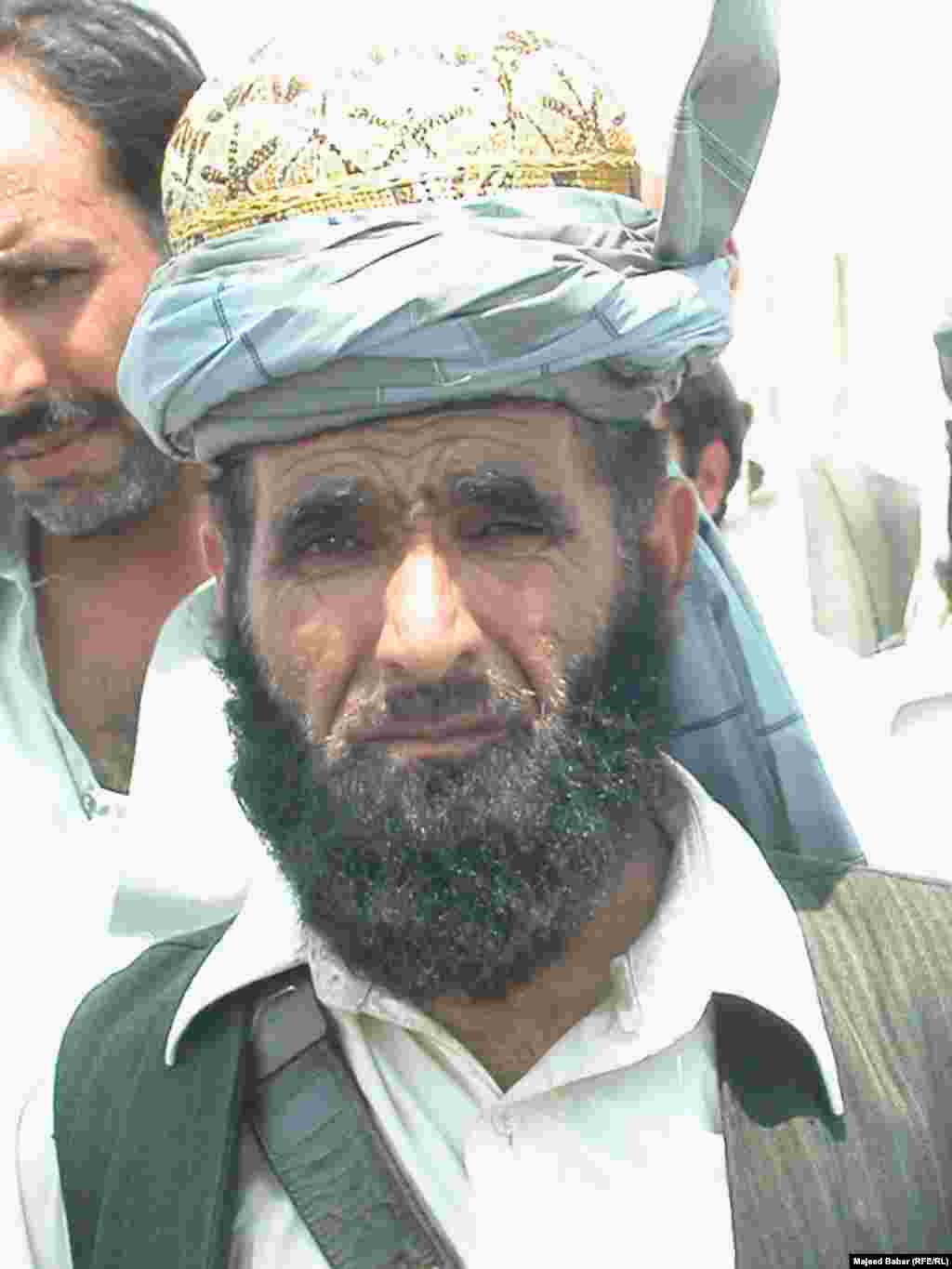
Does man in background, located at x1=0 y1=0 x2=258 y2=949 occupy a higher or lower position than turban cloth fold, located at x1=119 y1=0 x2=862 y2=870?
lower

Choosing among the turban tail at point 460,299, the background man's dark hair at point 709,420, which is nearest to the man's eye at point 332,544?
the turban tail at point 460,299

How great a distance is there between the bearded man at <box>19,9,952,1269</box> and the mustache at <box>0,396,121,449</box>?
846 mm

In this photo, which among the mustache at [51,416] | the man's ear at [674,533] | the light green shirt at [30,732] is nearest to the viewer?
the man's ear at [674,533]

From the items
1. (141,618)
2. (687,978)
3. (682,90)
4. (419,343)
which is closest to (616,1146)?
(687,978)

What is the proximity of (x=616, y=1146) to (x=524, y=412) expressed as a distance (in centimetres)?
79

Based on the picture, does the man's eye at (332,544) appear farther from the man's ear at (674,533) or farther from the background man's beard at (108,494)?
the background man's beard at (108,494)

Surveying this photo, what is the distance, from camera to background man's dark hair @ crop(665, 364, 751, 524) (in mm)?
4391

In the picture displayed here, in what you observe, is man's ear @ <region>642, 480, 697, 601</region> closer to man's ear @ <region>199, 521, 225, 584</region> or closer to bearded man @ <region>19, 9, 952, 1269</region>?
bearded man @ <region>19, 9, 952, 1269</region>

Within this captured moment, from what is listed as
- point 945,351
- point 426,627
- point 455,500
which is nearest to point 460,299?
point 455,500

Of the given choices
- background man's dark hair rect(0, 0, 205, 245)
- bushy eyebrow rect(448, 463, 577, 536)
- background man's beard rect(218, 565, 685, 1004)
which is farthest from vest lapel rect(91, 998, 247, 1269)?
background man's dark hair rect(0, 0, 205, 245)

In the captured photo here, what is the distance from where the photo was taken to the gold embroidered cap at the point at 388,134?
244 centimetres

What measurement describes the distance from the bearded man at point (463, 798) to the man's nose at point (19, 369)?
2.79 ft

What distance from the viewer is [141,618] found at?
→ 140 inches

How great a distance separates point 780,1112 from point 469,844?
44cm
